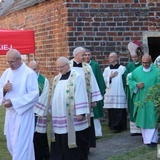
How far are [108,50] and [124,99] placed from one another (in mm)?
1501

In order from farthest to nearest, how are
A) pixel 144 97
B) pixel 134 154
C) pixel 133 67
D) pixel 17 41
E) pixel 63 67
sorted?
pixel 133 67, pixel 17 41, pixel 144 97, pixel 134 154, pixel 63 67

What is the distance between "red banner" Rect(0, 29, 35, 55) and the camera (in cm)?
1125

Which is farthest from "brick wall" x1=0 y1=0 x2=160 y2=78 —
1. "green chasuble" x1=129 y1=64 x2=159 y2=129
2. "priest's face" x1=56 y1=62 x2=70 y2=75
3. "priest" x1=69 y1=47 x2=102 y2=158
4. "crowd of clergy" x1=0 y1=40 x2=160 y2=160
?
"priest's face" x1=56 y1=62 x2=70 y2=75

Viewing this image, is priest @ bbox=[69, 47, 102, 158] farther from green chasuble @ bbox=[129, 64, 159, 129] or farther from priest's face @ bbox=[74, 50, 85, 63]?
green chasuble @ bbox=[129, 64, 159, 129]

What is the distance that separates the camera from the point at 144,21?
538 inches

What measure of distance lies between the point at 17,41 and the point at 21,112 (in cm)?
375

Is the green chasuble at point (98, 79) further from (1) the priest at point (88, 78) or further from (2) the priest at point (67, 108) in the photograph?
(2) the priest at point (67, 108)

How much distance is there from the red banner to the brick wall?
4.74ft

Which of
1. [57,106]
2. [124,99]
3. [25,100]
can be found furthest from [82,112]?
[124,99]

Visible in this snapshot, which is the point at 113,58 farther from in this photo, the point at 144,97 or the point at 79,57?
the point at 79,57

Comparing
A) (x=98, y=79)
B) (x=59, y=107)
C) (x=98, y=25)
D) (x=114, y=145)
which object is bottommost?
(x=114, y=145)

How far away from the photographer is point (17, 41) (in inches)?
456

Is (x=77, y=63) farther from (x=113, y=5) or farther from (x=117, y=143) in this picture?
(x=113, y=5)

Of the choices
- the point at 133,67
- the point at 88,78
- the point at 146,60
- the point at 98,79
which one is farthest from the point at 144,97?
the point at 133,67
